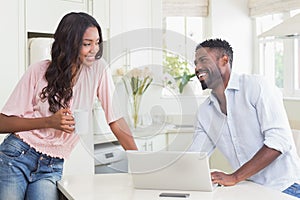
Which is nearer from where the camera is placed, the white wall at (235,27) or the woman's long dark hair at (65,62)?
the woman's long dark hair at (65,62)

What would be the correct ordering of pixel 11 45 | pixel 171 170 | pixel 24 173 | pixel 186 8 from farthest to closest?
pixel 186 8 → pixel 11 45 → pixel 24 173 → pixel 171 170

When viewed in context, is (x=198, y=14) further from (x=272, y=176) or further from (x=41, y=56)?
(x=272, y=176)

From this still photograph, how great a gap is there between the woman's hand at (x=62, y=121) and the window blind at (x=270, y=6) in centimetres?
236

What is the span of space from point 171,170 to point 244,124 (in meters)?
0.49

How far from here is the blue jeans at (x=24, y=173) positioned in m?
1.48

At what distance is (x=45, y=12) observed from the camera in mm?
2758

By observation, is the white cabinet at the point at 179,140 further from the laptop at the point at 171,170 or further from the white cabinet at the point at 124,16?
the white cabinet at the point at 124,16

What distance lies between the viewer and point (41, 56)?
2.61 metres

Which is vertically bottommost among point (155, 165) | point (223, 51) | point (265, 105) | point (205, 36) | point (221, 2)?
point (155, 165)

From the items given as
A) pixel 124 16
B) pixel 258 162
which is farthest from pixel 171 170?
pixel 124 16

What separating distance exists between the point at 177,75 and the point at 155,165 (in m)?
1.10

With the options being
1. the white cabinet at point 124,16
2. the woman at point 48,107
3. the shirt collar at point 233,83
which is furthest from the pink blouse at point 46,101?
the white cabinet at point 124,16

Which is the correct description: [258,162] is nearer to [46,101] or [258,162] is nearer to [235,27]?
[46,101]

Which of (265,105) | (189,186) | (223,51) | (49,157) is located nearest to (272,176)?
(265,105)
